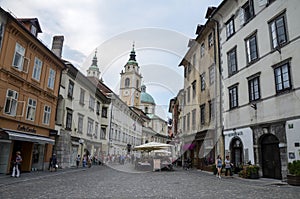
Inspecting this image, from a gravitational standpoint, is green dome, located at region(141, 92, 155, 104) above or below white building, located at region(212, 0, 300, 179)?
above

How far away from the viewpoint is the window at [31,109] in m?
19.0

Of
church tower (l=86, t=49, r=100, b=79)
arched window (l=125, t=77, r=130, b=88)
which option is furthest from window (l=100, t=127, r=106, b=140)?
arched window (l=125, t=77, r=130, b=88)

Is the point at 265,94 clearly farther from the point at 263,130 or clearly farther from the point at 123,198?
the point at 123,198

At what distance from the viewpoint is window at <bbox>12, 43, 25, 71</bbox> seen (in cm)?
1725

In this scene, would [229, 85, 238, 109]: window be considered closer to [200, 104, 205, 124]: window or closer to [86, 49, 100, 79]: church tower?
[200, 104, 205, 124]: window

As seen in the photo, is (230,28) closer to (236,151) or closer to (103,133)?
(236,151)

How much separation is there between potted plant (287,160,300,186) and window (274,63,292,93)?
437 centimetres

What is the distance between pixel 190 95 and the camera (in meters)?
31.8

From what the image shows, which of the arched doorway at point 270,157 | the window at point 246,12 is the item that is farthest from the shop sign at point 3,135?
the window at point 246,12

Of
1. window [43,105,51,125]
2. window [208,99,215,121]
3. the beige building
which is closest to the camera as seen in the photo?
window [43,105,51,125]

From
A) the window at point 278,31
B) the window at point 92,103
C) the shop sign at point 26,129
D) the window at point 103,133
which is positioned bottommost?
the shop sign at point 26,129

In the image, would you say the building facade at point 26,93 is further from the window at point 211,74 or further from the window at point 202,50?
the window at point 202,50

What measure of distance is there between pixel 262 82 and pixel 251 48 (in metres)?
3.21

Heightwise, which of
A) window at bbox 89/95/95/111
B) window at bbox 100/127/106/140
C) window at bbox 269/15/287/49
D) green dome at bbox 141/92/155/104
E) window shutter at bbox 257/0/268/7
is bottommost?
window at bbox 100/127/106/140
